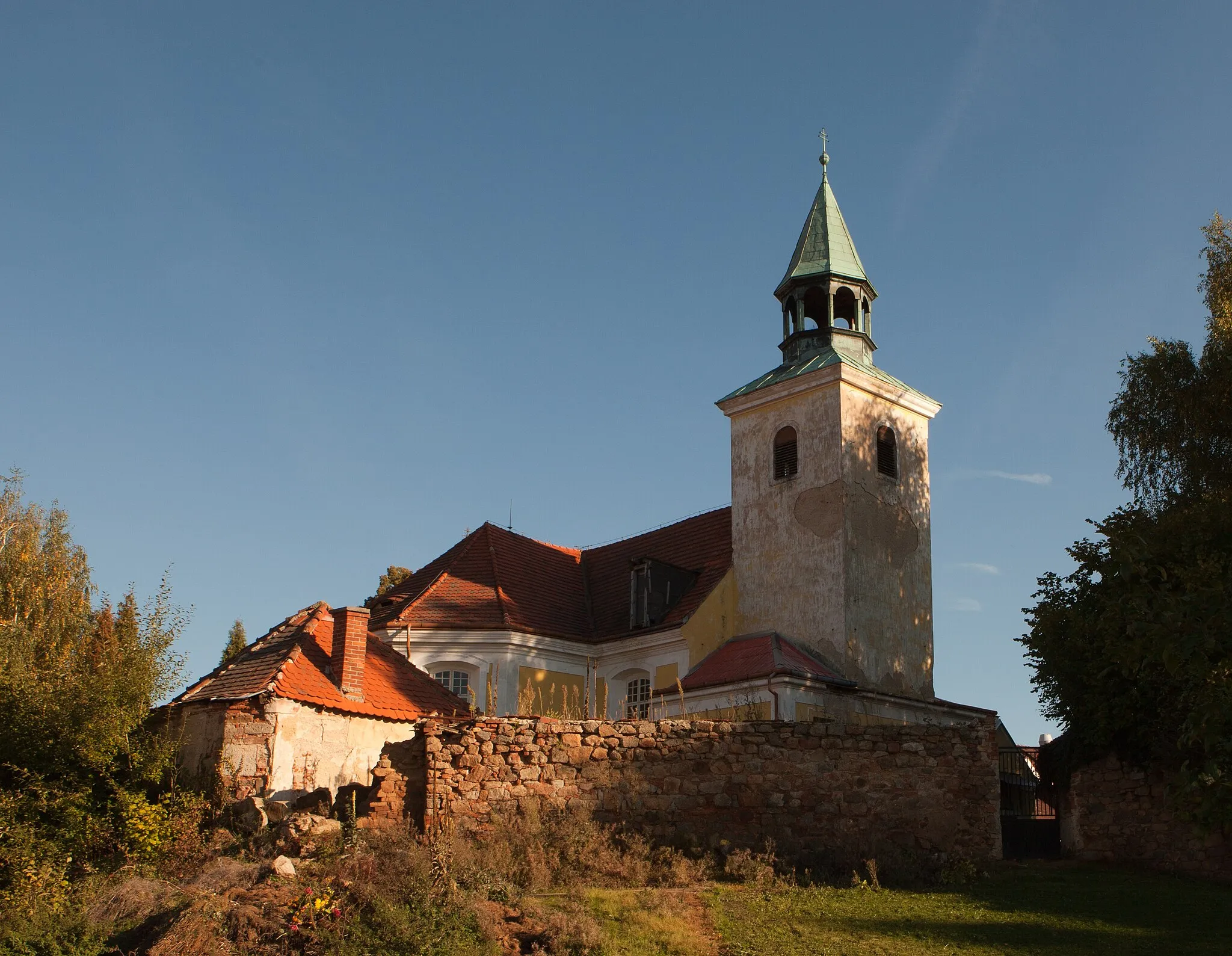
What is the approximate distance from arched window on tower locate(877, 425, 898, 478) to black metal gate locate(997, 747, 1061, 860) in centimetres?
754

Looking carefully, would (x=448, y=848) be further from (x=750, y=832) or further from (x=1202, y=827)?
(x=1202, y=827)

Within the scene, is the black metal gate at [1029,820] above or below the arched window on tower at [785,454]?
below

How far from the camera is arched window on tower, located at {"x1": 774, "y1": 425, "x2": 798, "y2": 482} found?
30.1 metres

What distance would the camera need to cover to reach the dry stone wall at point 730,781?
17.1 m

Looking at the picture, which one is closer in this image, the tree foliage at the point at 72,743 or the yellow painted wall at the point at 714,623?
the tree foliage at the point at 72,743

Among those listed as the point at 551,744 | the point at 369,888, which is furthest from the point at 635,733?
the point at 369,888

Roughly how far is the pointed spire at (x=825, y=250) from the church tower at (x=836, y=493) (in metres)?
0.05

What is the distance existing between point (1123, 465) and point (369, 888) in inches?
733

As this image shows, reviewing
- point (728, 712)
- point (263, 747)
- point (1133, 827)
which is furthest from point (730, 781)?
point (1133, 827)

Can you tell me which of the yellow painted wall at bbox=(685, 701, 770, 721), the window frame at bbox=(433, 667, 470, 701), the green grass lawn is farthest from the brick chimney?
the green grass lawn

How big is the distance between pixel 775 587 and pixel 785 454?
3438 mm

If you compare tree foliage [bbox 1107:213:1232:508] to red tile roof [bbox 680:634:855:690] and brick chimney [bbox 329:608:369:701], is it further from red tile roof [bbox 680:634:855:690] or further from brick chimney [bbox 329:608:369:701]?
brick chimney [bbox 329:608:369:701]

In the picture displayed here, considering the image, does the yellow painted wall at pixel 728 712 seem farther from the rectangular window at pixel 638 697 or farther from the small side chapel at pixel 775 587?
the rectangular window at pixel 638 697

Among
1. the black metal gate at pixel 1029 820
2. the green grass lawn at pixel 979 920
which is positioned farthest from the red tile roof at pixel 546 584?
the green grass lawn at pixel 979 920
